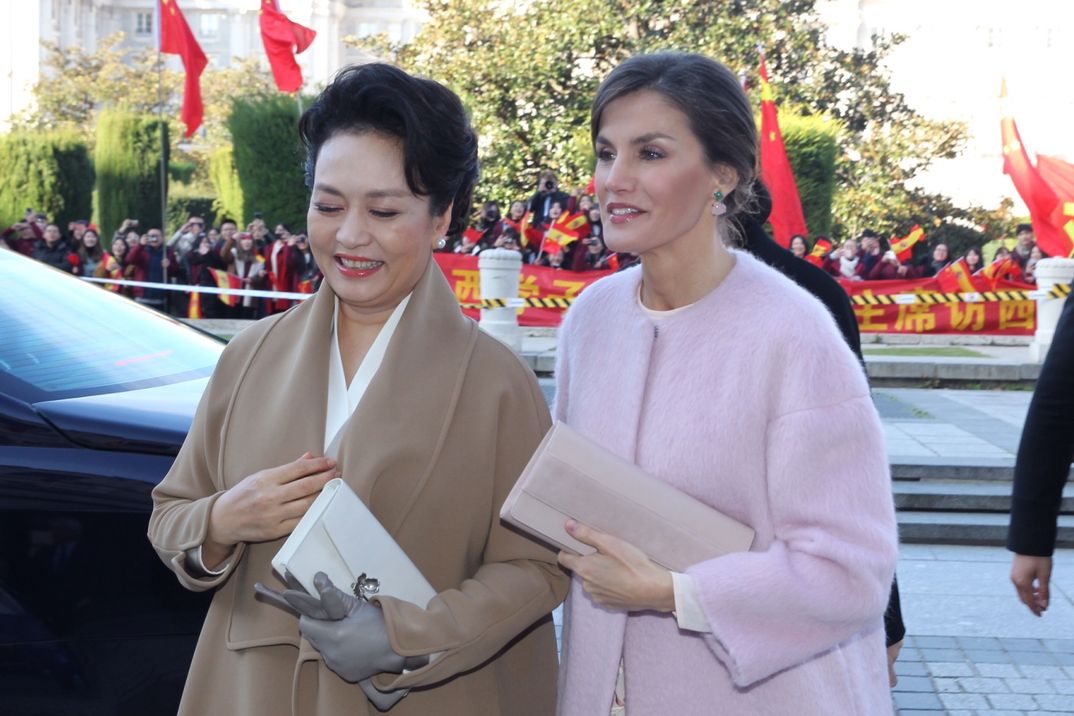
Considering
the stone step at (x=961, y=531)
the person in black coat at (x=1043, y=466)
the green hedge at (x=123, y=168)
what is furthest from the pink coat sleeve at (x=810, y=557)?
the green hedge at (x=123, y=168)

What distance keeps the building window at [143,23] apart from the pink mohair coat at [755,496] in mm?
95446

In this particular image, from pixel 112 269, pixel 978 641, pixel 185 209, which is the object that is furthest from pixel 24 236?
pixel 185 209

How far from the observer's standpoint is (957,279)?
17438 millimetres

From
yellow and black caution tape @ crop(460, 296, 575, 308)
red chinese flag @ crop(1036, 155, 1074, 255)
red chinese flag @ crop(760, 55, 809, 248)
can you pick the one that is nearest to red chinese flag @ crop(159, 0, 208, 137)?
yellow and black caution tape @ crop(460, 296, 575, 308)

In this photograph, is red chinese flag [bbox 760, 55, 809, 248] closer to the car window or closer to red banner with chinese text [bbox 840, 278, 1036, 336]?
red banner with chinese text [bbox 840, 278, 1036, 336]

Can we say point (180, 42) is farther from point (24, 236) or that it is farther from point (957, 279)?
point (957, 279)

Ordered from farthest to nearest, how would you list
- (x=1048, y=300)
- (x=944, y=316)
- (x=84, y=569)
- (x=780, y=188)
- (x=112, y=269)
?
(x=112, y=269)
(x=944, y=316)
(x=1048, y=300)
(x=780, y=188)
(x=84, y=569)

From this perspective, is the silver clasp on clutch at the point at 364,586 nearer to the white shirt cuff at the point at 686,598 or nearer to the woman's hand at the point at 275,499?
the woman's hand at the point at 275,499

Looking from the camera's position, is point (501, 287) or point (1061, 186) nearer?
point (1061, 186)

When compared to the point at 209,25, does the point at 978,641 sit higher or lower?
lower

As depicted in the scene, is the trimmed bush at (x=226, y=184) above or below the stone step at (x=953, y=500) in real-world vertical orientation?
below

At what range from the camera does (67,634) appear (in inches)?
118

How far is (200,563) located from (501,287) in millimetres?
12354

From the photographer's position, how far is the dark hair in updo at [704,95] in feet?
7.25
